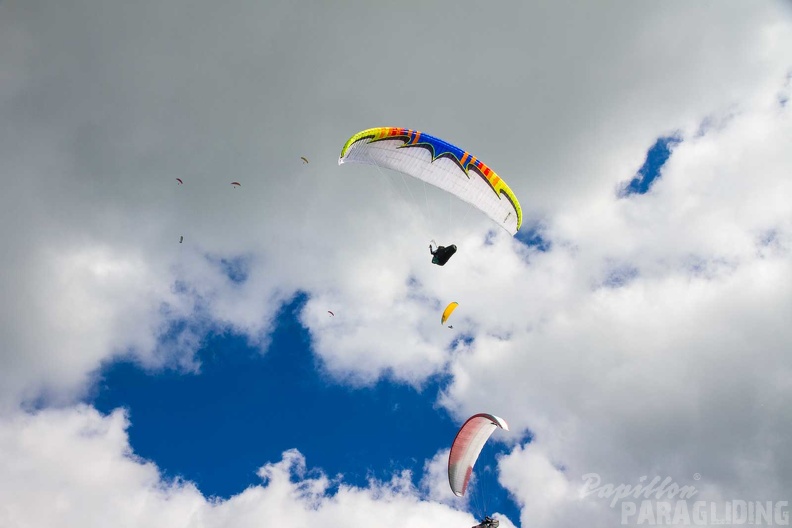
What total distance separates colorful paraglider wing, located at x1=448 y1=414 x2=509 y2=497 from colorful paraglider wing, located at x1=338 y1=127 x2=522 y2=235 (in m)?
15.7

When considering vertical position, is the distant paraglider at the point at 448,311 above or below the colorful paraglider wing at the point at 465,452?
above

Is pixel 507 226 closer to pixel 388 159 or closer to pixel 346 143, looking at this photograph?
pixel 388 159

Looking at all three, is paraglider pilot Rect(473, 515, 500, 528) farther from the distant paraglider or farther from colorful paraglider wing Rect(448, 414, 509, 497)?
the distant paraglider

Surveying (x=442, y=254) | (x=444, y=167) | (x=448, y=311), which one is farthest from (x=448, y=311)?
(x=444, y=167)

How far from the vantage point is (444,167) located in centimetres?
3647

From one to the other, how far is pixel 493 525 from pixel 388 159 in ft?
93.0

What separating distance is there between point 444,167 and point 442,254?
6.26m

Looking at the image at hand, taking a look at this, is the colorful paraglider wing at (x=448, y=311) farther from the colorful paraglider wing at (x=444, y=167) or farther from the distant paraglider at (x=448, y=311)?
the colorful paraglider wing at (x=444, y=167)

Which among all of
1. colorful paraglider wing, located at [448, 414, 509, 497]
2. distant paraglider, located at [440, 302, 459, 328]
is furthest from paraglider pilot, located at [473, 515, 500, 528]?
distant paraglider, located at [440, 302, 459, 328]

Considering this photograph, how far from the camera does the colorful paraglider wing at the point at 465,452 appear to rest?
39.8 metres

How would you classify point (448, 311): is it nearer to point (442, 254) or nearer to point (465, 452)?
point (442, 254)

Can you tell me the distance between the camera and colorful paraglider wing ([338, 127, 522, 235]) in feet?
113

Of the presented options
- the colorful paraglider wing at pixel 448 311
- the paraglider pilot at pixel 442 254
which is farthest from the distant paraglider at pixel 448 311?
the paraglider pilot at pixel 442 254

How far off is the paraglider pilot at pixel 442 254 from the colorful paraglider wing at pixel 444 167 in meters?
4.06
